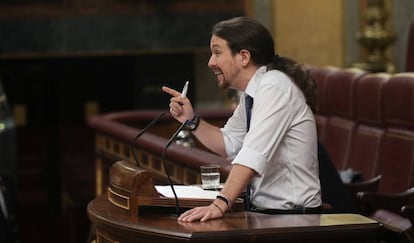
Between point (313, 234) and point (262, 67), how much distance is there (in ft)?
2.05

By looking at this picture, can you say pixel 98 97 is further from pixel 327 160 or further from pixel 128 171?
pixel 128 171

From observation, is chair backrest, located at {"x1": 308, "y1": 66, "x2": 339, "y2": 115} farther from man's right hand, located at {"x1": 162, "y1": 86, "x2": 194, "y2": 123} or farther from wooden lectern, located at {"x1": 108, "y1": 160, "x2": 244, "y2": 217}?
wooden lectern, located at {"x1": 108, "y1": 160, "x2": 244, "y2": 217}

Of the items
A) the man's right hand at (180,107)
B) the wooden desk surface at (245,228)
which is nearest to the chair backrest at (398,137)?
the man's right hand at (180,107)

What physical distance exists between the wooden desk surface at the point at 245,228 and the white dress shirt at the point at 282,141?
0.58ft

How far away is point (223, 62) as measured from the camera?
3.26 metres

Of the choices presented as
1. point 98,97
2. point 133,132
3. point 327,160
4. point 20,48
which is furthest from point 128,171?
point 98,97

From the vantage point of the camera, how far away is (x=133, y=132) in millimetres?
5887

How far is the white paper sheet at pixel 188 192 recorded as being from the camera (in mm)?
3167

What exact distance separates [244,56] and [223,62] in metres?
0.07

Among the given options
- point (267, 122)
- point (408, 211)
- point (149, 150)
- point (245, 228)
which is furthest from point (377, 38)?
point (245, 228)

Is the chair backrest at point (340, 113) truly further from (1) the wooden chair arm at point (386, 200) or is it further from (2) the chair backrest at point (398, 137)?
(1) the wooden chair arm at point (386, 200)

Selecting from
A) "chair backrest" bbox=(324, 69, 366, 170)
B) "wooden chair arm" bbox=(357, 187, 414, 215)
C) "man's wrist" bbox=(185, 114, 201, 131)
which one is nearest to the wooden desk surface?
"man's wrist" bbox=(185, 114, 201, 131)

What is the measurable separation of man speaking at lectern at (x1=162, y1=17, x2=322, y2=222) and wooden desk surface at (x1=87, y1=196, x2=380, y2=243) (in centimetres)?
17

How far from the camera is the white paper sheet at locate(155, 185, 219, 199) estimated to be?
3.17m
